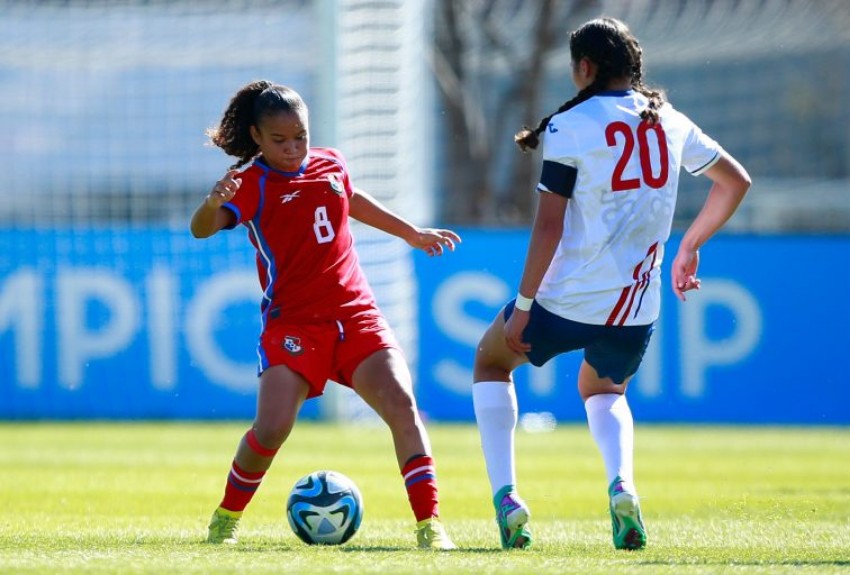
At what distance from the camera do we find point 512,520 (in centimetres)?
580

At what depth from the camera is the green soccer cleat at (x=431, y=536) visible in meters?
5.93

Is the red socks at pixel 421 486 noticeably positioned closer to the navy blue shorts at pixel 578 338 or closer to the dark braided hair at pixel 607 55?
the navy blue shorts at pixel 578 338

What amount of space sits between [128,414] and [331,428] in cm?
210

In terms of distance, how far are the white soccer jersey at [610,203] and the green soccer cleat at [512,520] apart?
72cm

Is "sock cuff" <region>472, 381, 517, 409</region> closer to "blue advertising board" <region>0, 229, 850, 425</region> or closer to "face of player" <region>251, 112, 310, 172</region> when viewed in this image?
"face of player" <region>251, 112, 310, 172</region>

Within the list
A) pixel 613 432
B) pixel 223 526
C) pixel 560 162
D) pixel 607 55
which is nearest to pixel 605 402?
pixel 613 432

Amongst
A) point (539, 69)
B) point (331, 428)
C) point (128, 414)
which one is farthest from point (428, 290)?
point (539, 69)

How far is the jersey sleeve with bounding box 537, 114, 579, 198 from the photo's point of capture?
5.66 metres

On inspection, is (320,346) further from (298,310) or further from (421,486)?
(421,486)

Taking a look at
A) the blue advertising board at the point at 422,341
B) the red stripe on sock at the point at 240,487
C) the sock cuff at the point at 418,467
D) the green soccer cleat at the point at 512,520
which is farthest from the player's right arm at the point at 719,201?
the blue advertising board at the point at 422,341

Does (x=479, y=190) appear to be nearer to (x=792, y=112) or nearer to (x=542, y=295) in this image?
(x=792, y=112)

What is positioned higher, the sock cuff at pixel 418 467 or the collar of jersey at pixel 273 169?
the collar of jersey at pixel 273 169

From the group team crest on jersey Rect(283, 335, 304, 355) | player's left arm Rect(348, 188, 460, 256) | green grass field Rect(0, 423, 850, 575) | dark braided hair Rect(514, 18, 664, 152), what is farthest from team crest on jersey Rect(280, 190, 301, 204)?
green grass field Rect(0, 423, 850, 575)

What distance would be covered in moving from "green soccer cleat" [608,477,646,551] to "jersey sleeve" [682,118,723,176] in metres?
1.27
